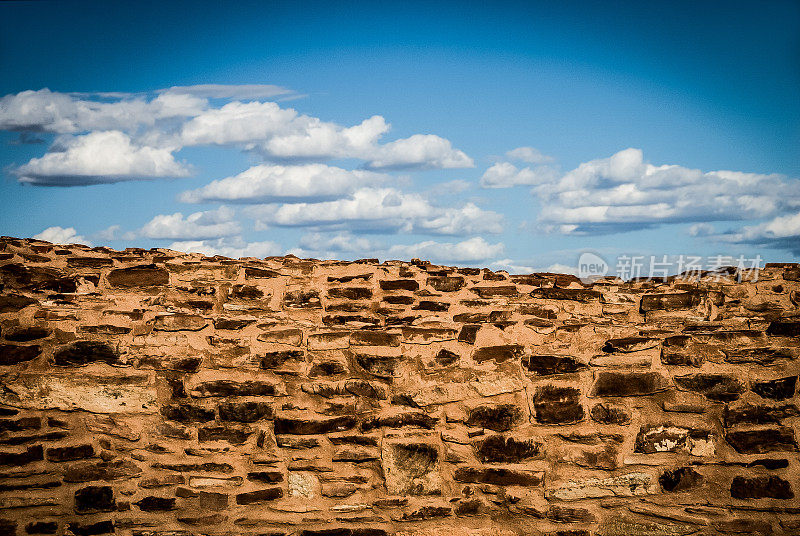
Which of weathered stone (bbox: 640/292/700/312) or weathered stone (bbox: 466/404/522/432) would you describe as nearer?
weathered stone (bbox: 466/404/522/432)

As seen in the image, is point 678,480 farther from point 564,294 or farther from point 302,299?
point 302,299

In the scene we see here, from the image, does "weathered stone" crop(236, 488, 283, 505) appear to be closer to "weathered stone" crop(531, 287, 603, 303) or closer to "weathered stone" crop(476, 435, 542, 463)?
"weathered stone" crop(476, 435, 542, 463)

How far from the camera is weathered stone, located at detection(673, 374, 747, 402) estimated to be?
470cm

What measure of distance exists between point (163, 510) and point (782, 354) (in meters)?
4.17

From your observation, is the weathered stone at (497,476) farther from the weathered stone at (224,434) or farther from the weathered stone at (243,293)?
the weathered stone at (243,293)

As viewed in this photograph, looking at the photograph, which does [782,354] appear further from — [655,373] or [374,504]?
[374,504]

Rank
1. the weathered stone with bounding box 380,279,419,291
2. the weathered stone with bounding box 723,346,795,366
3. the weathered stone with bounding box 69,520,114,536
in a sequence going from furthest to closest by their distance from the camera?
the weathered stone with bounding box 380,279,419,291, the weathered stone with bounding box 723,346,795,366, the weathered stone with bounding box 69,520,114,536

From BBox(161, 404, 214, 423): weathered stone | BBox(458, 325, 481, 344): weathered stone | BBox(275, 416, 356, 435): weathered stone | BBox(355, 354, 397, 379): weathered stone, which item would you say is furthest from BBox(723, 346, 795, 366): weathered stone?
BBox(161, 404, 214, 423): weathered stone

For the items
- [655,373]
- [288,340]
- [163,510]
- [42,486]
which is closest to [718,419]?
[655,373]

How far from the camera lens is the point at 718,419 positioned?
4688mm

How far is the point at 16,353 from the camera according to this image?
4.59 metres

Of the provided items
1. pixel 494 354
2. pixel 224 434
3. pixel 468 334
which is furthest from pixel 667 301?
pixel 224 434

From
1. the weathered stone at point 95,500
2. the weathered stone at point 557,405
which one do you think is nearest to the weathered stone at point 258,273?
the weathered stone at point 95,500

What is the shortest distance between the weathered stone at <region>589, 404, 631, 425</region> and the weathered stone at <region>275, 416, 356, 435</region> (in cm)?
161
